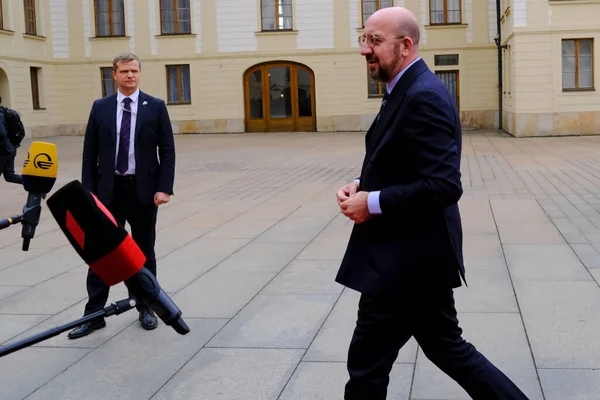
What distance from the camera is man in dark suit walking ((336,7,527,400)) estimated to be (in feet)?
10.9

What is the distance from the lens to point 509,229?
10000mm

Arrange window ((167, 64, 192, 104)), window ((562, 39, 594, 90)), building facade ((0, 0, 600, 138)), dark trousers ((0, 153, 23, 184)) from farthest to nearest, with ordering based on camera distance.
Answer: window ((167, 64, 192, 104)), building facade ((0, 0, 600, 138)), window ((562, 39, 594, 90)), dark trousers ((0, 153, 23, 184))

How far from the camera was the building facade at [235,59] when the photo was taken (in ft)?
113

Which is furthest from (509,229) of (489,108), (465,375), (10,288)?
(489,108)

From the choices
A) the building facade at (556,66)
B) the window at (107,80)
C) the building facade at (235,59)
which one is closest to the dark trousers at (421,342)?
the building facade at (556,66)

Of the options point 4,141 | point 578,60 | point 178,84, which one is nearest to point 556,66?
point 578,60

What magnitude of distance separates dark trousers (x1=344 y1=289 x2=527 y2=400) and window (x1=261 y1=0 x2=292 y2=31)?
3301 centimetres

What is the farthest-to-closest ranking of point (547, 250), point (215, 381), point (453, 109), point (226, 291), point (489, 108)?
point (489, 108), point (547, 250), point (226, 291), point (215, 381), point (453, 109)

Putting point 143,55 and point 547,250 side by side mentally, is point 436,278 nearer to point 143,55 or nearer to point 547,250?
point 547,250

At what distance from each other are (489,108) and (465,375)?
31.9m

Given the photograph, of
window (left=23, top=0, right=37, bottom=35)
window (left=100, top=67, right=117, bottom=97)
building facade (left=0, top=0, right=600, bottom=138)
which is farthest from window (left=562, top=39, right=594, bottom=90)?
window (left=23, top=0, right=37, bottom=35)

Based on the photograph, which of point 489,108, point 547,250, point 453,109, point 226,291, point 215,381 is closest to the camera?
point 453,109

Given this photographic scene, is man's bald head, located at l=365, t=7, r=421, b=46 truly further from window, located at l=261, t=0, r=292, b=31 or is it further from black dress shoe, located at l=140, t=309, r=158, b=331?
window, located at l=261, t=0, r=292, b=31

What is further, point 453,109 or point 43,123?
point 43,123
